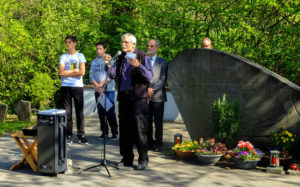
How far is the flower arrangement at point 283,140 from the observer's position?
22.1 ft

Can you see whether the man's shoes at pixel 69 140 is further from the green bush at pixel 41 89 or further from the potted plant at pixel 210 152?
the green bush at pixel 41 89

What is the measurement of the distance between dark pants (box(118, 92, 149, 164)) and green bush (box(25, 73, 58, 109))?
789 cm

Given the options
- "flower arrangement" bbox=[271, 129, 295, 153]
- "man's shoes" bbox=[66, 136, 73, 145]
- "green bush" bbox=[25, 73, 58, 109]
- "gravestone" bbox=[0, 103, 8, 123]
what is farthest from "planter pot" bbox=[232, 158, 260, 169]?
"green bush" bbox=[25, 73, 58, 109]

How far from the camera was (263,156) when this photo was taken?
6879mm

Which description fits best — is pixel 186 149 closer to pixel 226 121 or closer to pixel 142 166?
pixel 226 121

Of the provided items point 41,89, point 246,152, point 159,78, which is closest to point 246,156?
point 246,152

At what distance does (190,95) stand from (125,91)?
5.63ft

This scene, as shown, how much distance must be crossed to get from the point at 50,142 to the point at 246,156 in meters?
3.06

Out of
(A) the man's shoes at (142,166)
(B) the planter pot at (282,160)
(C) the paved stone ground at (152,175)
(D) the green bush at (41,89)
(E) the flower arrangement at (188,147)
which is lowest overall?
(C) the paved stone ground at (152,175)

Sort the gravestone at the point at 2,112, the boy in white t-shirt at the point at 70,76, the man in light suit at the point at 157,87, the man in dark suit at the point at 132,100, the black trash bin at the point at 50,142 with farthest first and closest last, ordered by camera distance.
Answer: the gravestone at the point at 2,112 → the boy in white t-shirt at the point at 70,76 → the man in light suit at the point at 157,87 → the man in dark suit at the point at 132,100 → the black trash bin at the point at 50,142

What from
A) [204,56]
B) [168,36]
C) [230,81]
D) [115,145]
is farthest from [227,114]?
[168,36]

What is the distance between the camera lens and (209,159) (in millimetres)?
6941

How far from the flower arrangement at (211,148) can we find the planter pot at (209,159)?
0.07 m

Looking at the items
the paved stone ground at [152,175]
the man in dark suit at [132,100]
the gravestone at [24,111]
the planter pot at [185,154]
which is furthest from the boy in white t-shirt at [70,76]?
the gravestone at [24,111]
